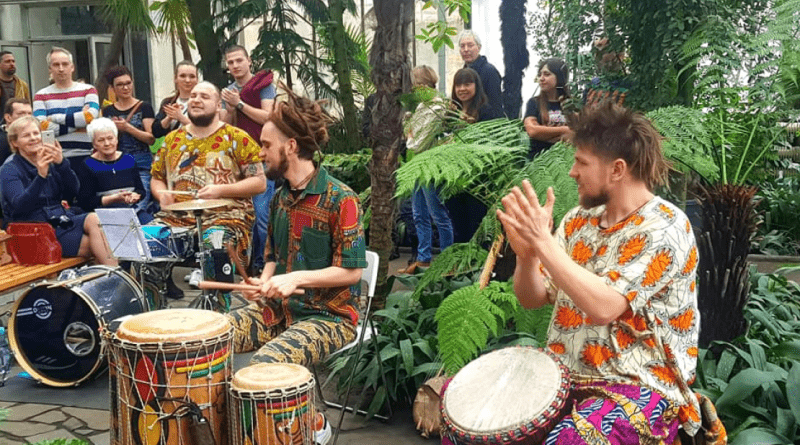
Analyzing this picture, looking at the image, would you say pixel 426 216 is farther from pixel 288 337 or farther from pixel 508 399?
pixel 508 399

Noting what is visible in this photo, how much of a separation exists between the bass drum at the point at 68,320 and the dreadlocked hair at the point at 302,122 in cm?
186

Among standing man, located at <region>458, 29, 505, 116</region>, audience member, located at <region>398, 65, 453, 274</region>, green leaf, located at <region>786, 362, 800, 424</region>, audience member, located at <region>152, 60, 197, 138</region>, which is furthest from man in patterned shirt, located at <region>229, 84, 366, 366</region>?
audience member, located at <region>152, 60, 197, 138</region>

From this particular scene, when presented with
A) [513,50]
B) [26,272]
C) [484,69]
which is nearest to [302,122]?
[26,272]

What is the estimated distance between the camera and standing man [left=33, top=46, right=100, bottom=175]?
713 centimetres

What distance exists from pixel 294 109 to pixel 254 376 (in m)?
1.27

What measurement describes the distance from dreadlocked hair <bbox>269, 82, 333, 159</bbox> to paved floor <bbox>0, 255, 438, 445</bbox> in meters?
1.44

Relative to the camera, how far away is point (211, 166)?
5492mm

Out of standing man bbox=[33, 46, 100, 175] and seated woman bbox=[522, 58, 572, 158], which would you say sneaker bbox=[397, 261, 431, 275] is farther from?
standing man bbox=[33, 46, 100, 175]

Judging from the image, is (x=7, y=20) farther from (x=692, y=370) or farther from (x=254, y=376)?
(x=692, y=370)

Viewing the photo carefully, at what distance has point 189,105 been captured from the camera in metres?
5.48

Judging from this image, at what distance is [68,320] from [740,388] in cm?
367

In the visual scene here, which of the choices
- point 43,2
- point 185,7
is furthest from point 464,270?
point 43,2

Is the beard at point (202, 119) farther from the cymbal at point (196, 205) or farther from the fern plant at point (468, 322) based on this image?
the fern plant at point (468, 322)

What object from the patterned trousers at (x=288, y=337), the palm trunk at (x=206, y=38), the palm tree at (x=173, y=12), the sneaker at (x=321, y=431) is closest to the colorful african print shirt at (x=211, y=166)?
the patterned trousers at (x=288, y=337)
